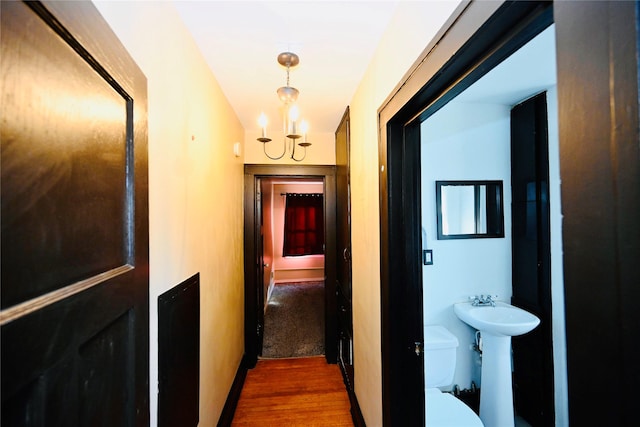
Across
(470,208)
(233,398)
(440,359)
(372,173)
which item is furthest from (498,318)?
(233,398)

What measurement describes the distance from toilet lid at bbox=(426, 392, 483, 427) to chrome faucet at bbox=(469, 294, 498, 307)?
2.30ft

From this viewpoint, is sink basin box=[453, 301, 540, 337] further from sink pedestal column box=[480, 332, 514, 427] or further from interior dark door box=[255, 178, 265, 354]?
interior dark door box=[255, 178, 265, 354]

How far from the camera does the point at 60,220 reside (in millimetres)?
421

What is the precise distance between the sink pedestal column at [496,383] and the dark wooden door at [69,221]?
6.76 feet

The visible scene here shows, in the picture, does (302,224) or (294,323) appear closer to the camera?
(294,323)

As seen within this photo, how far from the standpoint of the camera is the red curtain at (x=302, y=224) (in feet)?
18.4

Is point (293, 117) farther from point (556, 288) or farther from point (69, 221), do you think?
point (556, 288)

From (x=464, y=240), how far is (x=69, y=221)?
2.27m

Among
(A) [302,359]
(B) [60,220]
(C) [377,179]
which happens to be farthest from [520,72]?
(A) [302,359]

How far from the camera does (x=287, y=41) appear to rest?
1320 mm

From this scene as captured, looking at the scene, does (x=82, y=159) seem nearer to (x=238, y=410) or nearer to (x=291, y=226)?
(x=238, y=410)

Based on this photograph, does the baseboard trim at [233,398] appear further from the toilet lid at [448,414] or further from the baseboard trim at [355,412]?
the toilet lid at [448,414]

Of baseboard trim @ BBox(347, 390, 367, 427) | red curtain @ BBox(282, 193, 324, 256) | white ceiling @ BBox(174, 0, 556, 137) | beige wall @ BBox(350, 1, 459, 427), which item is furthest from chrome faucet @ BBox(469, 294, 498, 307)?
red curtain @ BBox(282, 193, 324, 256)

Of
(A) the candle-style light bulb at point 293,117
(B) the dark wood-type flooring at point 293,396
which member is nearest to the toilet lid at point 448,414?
(B) the dark wood-type flooring at point 293,396
